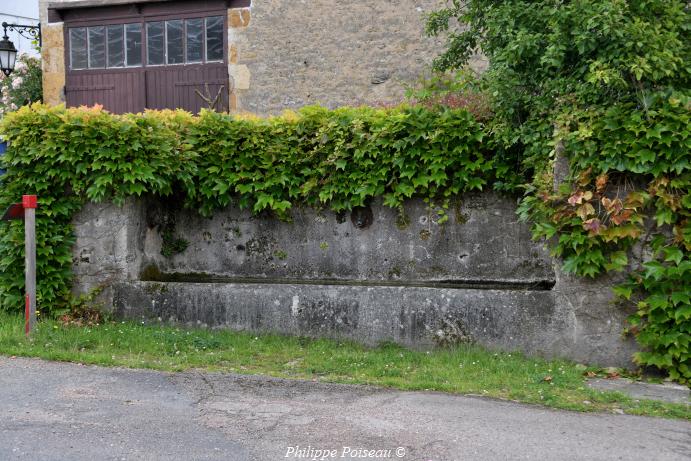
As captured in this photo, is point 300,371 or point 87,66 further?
point 87,66

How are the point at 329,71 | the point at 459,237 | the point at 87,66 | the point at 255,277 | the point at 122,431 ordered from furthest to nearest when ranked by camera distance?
the point at 87,66 → the point at 329,71 → the point at 255,277 → the point at 459,237 → the point at 122,431

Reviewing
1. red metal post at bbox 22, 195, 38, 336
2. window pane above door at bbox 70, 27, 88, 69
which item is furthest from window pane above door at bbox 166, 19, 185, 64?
red metal post at bbox 22, 195, 38, 336

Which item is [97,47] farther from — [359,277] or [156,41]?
[359,277]

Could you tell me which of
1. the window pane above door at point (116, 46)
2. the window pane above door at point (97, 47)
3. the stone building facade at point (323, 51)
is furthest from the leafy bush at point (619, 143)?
the window pane above door at point (97, 47)

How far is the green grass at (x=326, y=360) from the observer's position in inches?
205

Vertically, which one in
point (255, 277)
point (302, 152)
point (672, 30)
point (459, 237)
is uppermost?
point (672, 30)

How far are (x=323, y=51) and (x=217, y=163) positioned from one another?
208 inches

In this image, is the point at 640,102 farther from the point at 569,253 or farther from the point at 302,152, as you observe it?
the point at 302,152

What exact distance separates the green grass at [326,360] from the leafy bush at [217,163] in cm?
106

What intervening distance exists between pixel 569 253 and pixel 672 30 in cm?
212

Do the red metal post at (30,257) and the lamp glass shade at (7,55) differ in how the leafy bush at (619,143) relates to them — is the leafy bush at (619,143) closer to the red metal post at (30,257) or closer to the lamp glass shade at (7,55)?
the red metal post at (30,257)

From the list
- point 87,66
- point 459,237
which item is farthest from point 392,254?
point 87,66

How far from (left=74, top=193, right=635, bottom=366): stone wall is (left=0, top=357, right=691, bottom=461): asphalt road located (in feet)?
4.24

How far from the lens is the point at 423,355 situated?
627 cm
